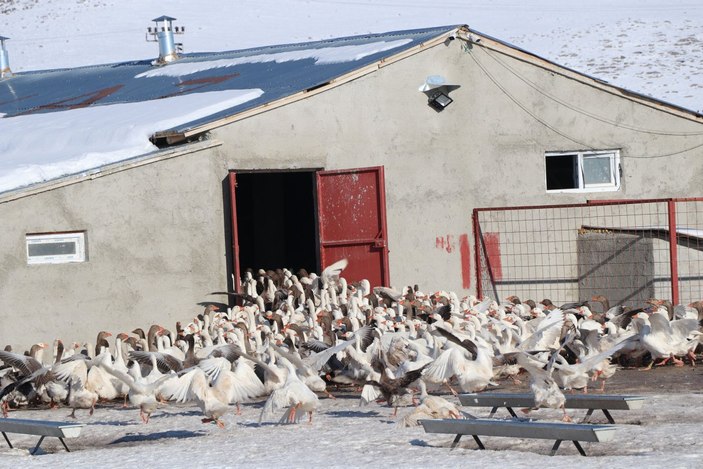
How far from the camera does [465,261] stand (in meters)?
18.2

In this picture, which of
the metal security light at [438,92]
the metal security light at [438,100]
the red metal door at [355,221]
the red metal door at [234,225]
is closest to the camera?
the red metal door at [234,225]

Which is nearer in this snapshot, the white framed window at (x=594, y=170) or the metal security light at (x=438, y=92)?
the metal security light at (x=438, y=92)

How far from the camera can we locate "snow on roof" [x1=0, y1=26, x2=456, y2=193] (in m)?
16.2

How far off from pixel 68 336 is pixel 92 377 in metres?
2.83

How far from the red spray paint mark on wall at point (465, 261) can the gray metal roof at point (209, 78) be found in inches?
116

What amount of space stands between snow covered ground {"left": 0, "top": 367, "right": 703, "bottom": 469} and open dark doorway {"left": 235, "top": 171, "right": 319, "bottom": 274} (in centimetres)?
1314

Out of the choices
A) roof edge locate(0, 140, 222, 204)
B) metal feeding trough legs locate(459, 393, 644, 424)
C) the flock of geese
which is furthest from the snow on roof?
metal feeding trough legs locate(459, 393, 644, 424)

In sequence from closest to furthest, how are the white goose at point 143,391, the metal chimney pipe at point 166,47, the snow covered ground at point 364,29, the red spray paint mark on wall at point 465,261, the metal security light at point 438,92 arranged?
the white goose at point 143,391 → the metal security light at point 438,92 → the red spray paint mark on wall at point 465,261 → the metal chimney pipe at point 166,47 → the snow covered ground at point 364,29

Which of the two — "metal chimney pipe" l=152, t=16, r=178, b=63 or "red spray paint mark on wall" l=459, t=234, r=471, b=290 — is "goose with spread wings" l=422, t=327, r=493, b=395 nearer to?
"red spray paint mark on wall" l=459, t=234, r=471, b=290

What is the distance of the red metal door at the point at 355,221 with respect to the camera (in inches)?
672

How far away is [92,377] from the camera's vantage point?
12.0 meters

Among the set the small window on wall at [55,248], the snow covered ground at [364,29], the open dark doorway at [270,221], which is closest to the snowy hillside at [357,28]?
the snow covered ground at [364,29]

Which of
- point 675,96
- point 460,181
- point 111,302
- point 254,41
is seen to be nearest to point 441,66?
point 460,181

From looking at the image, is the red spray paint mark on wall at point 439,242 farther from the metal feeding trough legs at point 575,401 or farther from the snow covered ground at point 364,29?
the snow covered ground at point 364,29
